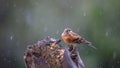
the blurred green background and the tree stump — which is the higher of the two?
the blurred green background

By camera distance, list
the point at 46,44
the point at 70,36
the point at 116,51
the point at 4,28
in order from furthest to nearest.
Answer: the point at 4,28 → the point at 116,51 → the point at 70,36 → the point at 46,44

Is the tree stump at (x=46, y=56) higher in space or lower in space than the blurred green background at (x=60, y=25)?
lower

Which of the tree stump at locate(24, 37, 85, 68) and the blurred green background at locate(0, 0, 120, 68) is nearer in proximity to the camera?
the tree stump at locate(24, 37, 85, 68)

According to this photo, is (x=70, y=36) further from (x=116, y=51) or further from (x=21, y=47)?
(x=21, y=47)

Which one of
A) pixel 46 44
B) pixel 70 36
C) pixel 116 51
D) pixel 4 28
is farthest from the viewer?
pixel 4 28

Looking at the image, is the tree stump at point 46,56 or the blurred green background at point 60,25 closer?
the tree stump at point 46,56

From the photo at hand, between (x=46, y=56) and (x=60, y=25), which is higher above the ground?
(x=60, y=25)

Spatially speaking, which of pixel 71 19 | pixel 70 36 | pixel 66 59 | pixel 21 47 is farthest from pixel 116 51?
pixel 66 59

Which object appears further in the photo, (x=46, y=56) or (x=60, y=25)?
(x=60, y=25)
